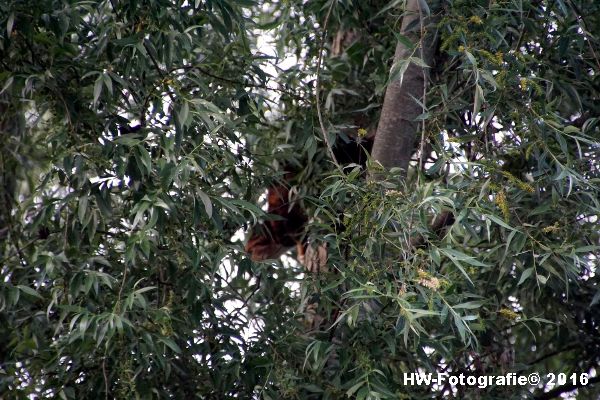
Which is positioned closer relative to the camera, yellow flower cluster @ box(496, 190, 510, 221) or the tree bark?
yellow flower cluster @ box(496, 190, 510, 221)

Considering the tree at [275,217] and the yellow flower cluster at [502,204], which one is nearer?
the yellow flower cluster at [502,204]

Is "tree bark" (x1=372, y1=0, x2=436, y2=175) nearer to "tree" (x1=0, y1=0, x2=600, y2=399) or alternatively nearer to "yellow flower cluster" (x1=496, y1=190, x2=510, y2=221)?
"tree" (x1=0, y1=0, x2=600, y2=399)

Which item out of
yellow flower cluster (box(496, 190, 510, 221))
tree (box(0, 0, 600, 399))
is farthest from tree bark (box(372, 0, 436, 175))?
yellow flower cluster (box(496, 190, 510, 221))

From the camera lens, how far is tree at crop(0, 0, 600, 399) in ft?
6.72

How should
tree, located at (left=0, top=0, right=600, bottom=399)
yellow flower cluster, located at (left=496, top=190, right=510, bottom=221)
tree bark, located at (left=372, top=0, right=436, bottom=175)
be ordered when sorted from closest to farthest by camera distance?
1. yellow flower cluster, located at (left=496, top=190, right=510, bottom=221)
2. tree, located at (left=0, top=0, right=600, bottom=399)
3. tree bark, located at (left=372, top=0, right=436, bottom=175)

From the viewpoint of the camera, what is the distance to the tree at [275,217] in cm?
205

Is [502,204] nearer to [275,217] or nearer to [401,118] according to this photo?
[401,118]

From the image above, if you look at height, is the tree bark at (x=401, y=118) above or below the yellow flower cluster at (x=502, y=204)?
above

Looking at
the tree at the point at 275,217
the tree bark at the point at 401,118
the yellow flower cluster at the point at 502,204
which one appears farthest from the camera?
the tree bark at the point at 401,118

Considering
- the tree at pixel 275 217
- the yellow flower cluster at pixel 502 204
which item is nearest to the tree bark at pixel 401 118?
the tree at pixel 275 217

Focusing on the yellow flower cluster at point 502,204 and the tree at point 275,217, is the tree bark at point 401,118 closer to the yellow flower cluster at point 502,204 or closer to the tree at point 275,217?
the tree at point 275,217

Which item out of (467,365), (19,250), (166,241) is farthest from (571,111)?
(19,250)

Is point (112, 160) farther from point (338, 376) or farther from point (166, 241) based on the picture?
point (338, 376)

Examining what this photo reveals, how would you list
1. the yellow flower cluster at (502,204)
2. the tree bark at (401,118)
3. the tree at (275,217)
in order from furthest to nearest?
the tree bark at (401,118) → the tree at (275,217) → the yellow flower cluster at (502,204)
